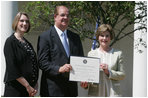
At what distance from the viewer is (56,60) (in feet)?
14.0

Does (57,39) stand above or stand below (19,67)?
above

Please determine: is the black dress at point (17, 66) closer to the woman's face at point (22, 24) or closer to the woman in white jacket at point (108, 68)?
the woman's face at point (22, 24)

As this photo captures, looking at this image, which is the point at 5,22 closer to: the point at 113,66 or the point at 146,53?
the point at 146,53

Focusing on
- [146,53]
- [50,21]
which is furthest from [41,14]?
[146,53]

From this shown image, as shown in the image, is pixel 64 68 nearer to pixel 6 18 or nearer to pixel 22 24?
pixel 22 24

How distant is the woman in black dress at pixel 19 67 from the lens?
4160 millimetres

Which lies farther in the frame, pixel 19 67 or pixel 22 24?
pixel 22 24

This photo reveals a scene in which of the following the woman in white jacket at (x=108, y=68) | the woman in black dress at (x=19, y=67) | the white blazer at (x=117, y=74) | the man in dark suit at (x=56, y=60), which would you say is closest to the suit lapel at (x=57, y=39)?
the man in dark suit at (x=56, y=60)

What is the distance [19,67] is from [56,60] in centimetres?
47

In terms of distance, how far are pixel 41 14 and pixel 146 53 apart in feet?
11.3

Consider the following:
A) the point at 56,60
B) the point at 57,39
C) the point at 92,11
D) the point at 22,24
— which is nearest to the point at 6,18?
the point at 92,11

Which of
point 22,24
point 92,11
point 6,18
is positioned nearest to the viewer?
point 22,24

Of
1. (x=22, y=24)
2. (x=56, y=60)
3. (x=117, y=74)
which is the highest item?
(x=22, y=24)

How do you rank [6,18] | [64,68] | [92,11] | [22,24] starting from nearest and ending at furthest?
1. [64,68]
2. [22,24]
3. [92,11]
4. [6,18]
